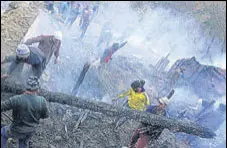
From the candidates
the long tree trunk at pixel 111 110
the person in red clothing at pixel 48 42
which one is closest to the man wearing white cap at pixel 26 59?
the person in red clothing at pixel 48 42

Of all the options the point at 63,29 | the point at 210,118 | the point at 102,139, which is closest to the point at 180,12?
the point at 63,29

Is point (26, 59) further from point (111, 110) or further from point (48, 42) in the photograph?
point (111, 110)

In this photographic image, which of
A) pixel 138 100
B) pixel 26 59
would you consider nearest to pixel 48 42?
pixel 26 59

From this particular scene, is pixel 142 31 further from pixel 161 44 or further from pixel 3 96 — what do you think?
pixel 3 96

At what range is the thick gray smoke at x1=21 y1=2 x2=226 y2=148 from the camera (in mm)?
10844

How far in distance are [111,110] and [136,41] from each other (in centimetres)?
1333

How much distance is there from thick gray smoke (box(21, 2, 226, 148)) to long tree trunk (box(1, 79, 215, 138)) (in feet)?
11.3

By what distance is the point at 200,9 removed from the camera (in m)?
25.2

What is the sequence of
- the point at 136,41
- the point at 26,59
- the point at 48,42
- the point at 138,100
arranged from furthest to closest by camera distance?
the point at 136,41 < the point at 138,100 < the point at 48,42 < the point at 26,59

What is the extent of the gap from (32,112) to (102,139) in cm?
307

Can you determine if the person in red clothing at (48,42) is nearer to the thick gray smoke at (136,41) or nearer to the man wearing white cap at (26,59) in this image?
the man wearing white cap at (26,59)

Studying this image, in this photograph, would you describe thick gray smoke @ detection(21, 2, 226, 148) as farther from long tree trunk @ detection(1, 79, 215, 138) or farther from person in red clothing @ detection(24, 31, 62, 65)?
long tree trunk @ detection(1, 79, 215, 138)

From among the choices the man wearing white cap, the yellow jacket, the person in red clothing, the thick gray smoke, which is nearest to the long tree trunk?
the man wearing white cap

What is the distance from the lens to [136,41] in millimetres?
19016
